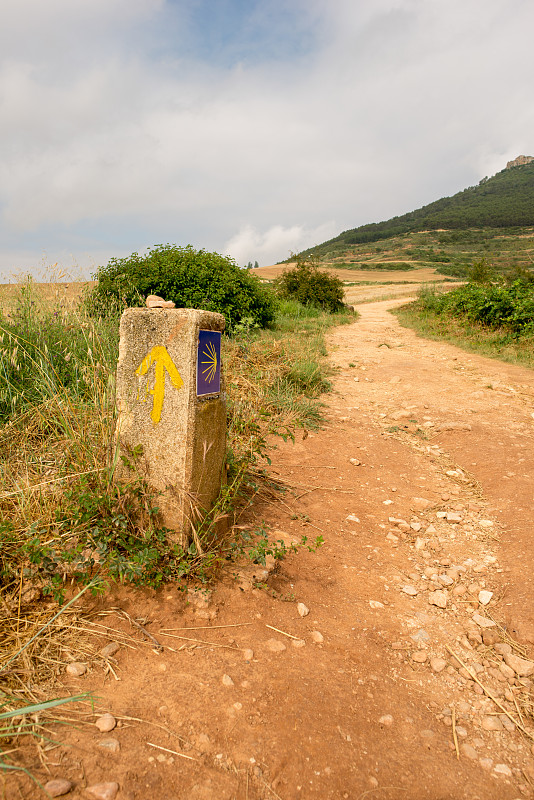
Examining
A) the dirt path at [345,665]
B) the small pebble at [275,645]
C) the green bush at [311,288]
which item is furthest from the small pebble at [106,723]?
the green bush at [311,288]

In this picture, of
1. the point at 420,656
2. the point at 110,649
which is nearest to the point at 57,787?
the point at 110,649

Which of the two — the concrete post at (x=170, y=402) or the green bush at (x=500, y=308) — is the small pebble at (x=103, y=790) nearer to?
the concrete post at (x=170, y=402)

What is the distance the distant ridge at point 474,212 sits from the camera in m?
70.0

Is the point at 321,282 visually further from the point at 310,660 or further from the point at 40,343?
the point at 310,660

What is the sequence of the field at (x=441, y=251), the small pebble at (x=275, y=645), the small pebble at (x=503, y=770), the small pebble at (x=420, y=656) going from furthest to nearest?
the field at (x=441, y=251) → the small pebble at (x=420, y=656) → the small pebble at (x=275, y=645) → the small pebble at (x=503, y=770)

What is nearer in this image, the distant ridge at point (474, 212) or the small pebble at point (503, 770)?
the small pebble at point (503, 770)

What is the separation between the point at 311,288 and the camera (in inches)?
559

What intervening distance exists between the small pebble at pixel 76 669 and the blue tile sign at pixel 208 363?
47.1 inches

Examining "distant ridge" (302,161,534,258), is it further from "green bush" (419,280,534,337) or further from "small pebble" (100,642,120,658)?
"small pebble" (100,642,120,658)

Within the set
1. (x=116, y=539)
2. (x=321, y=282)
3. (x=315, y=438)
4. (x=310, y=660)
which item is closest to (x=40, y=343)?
(x=116, y=539)

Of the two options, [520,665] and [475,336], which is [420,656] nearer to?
[520,665]

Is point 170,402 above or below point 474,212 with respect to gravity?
below

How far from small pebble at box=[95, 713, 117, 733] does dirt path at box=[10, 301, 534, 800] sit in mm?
16

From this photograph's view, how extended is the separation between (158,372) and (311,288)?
12504 millimetres
